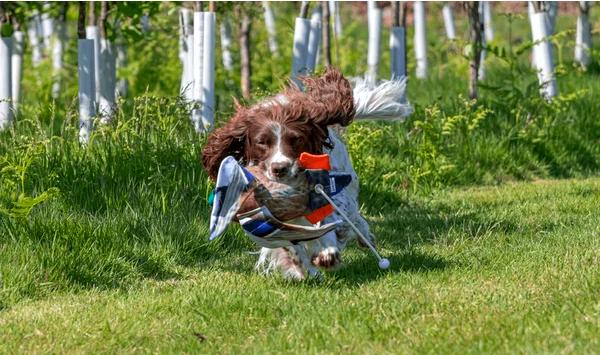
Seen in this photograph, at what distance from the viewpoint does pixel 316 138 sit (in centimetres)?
597

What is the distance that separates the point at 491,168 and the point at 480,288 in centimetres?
471

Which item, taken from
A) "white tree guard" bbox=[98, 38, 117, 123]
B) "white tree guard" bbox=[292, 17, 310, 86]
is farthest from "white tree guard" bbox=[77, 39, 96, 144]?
"white tree guard" bbox=[292, 17, 310, 86]

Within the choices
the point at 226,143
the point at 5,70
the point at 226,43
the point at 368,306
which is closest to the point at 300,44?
the point at 5,70

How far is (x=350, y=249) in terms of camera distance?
22.1 ft

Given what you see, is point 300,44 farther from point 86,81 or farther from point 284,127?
point 284,127

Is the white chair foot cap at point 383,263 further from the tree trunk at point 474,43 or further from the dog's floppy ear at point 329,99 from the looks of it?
the tree trunk at point 474,43

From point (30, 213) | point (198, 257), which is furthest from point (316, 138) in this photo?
point (30, 213)

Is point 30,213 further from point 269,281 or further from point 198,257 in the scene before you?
point 269,281

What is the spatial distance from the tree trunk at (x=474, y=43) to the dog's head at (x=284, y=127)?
13.7 ft

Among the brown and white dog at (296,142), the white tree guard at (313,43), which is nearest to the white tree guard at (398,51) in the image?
the white tree guard at (313,43)

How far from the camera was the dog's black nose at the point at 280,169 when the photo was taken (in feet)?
18.1

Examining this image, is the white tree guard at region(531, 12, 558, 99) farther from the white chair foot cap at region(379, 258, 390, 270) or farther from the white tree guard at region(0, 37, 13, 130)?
the white chair foot cap at region(379, 258, 390, 270)

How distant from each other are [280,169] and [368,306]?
0.91 metres

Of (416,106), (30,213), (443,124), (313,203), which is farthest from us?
A: (416,106)
